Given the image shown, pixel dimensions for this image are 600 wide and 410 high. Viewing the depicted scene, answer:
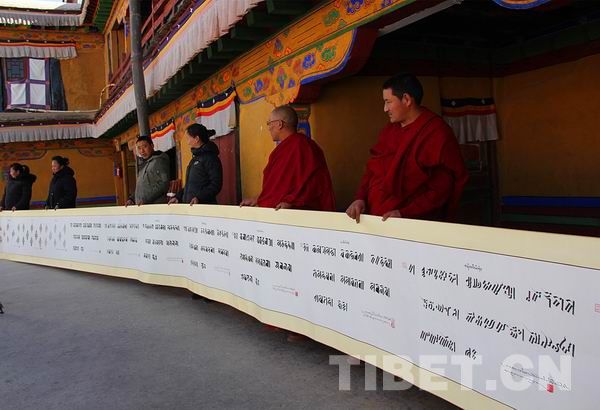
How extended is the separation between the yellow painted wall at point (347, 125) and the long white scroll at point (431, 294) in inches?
60.2

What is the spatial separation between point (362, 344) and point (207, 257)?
1712mm

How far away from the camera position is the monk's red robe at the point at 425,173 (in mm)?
2602

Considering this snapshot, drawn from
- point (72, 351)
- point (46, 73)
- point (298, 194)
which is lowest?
Answer: point (72, 351)

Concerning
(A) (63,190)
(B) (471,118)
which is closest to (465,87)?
(B) (471,118)

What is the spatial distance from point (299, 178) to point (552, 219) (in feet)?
11.0

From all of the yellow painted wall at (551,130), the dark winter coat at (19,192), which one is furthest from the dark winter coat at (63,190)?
the yellow painted wall at (551,130)

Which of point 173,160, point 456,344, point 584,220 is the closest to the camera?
point 456,344

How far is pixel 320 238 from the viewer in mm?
2629

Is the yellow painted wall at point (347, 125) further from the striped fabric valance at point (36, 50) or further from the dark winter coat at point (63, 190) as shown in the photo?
the striped fabric valance at point (36, 50)

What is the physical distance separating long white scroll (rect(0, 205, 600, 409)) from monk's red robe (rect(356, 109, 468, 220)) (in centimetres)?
39

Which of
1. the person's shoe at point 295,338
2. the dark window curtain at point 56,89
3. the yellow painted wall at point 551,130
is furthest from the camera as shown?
the dark window curtain at point 56,89

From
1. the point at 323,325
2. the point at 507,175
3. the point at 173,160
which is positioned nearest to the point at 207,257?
the point at 323,325

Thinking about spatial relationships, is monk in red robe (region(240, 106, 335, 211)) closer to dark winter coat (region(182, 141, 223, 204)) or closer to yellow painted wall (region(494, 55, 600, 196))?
dark winter coat (region(182, 141, 223, 204))

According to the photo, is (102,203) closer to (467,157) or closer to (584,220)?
(467,157)
